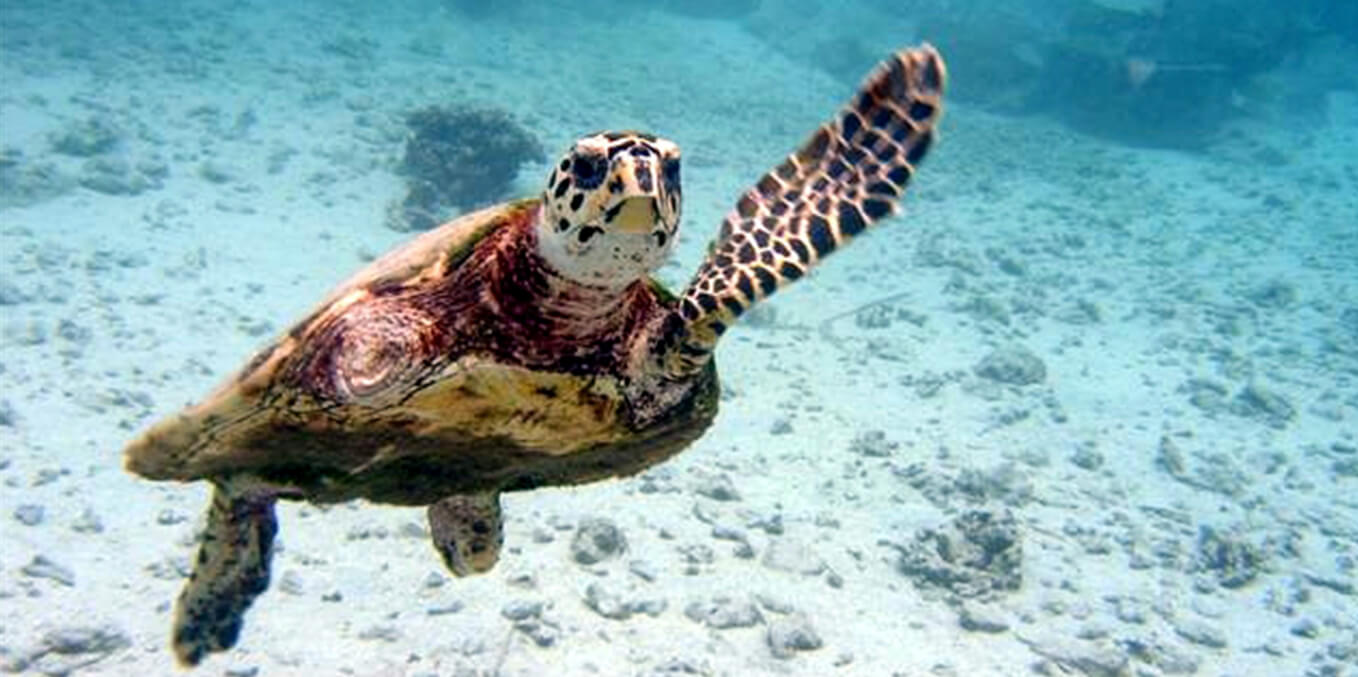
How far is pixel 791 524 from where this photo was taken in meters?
7.38

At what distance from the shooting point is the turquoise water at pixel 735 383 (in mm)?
5992

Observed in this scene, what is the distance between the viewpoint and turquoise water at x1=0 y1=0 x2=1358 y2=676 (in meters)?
5.99

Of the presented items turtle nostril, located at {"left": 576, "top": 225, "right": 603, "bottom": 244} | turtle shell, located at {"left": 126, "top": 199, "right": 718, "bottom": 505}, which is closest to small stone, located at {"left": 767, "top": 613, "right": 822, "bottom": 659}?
turtle shell, located at {"left": 126, "top": 199, "right": 718, "bottom": 505}

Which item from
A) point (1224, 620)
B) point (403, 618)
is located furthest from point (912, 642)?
point (403, 618)

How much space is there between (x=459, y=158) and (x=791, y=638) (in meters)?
9.50

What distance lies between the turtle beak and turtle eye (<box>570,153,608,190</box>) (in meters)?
0.09

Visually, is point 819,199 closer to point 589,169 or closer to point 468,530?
point 589,169

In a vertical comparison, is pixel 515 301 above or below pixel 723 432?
above

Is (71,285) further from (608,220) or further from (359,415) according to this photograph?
(608,220)

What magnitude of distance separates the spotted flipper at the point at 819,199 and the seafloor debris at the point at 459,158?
972cm

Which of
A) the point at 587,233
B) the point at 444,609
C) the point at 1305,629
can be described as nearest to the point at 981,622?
the point at 1305,629

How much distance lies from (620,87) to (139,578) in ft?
55.0

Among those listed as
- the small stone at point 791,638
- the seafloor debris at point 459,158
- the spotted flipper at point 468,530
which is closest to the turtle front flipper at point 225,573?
the spotted flipper at point 468,530

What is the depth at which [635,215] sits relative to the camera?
2330 millimetres
